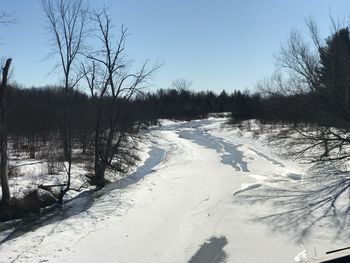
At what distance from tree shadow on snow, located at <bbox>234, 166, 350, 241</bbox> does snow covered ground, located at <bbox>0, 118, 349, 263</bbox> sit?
0.03 meters

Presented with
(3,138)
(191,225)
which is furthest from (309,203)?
(3,138)

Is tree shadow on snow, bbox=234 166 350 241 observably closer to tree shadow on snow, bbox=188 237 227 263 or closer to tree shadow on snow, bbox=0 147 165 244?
tree shadow on snow, bbox=188 237 227 263

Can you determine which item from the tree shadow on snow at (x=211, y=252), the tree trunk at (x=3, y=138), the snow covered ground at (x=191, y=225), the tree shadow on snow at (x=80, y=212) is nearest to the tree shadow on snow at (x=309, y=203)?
the snow covered ground at (x=191, y=225)

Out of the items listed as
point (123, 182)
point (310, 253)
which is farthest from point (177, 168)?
point (310, 253)

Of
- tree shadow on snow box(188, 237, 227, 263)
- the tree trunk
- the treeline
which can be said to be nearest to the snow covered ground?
tree shadow on snow box(188, 237, 227, 263)

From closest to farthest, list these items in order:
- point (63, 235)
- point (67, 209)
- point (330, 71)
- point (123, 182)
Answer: point (63, 235) → point (67, 209) → point (330, 71) → point (123, 182)

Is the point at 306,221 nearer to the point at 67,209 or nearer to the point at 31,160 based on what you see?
the point at 67,209

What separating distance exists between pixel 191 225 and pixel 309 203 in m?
3.76

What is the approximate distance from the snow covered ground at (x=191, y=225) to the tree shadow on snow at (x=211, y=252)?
20 mm

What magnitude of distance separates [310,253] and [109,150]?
12.4m

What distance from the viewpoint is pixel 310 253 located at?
8547mm

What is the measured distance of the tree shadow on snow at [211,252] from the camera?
860cm

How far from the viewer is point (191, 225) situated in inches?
440

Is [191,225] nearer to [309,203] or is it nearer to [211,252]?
[211,252]
